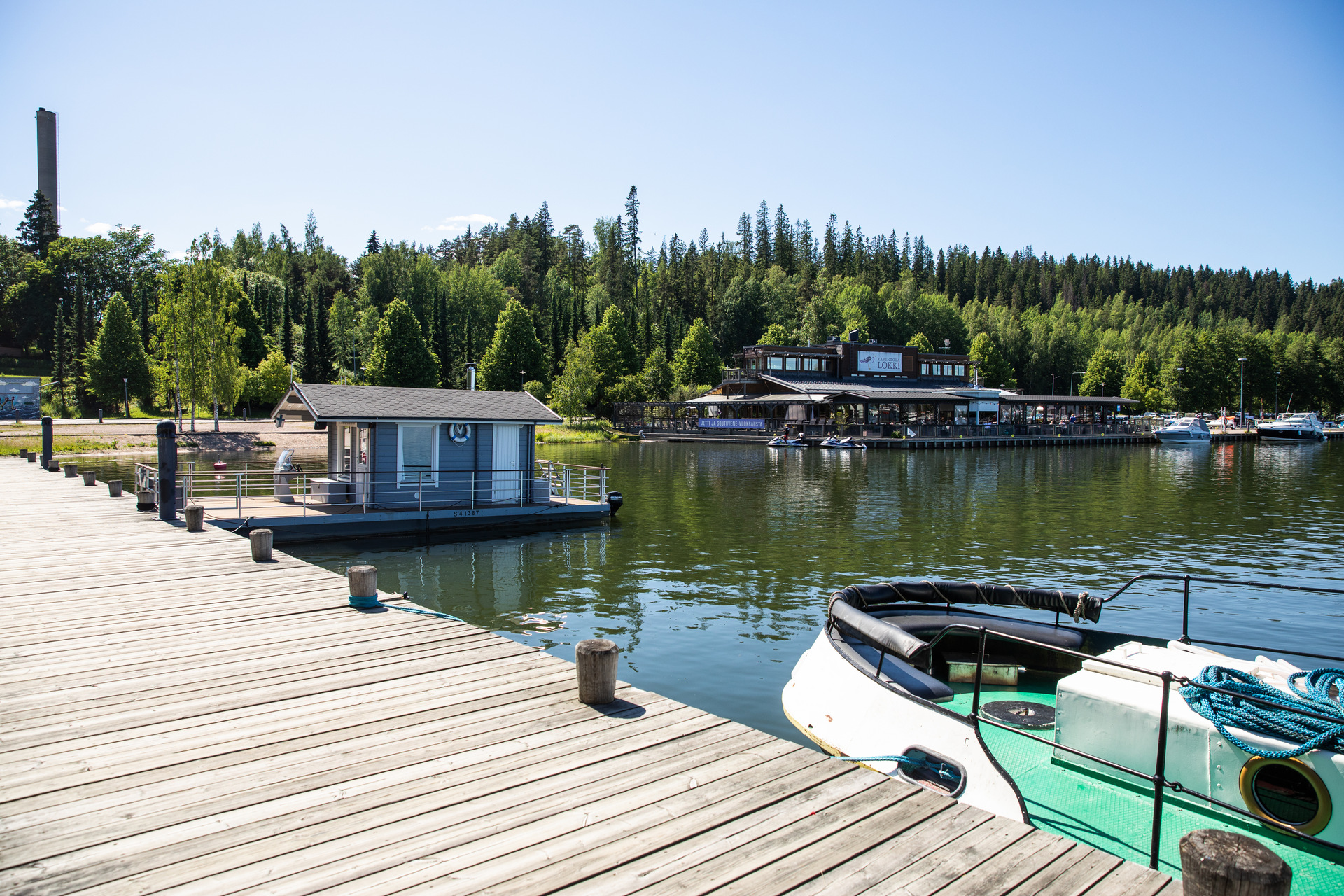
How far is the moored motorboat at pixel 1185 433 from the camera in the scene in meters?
80.0

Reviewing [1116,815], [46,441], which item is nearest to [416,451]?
[1116,815]

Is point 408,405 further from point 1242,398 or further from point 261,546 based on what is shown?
point 1242,398

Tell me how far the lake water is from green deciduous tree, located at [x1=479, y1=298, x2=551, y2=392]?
48979mm

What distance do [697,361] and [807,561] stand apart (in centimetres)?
7096

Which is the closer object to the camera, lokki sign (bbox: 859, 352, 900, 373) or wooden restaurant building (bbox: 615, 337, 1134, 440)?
wooden restaurant building (bbox: 615, 337, 1134, 440)

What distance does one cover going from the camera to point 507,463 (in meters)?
22.2

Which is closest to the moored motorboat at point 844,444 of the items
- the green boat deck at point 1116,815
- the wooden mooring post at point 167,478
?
the wooden mooring post at point 167,478

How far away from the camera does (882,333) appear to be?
118 meters

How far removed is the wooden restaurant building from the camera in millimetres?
70875

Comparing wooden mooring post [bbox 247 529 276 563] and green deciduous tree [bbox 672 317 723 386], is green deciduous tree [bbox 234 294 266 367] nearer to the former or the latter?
green deciduous tree [bbox 672 317 723 386]

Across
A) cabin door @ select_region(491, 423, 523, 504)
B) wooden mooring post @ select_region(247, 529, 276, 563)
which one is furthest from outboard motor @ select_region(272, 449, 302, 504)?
wooden mooring post @ select_region(247, 529, 276, 563)

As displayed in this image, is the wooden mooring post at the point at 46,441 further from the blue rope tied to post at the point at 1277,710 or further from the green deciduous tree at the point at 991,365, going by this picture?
the green deciduous tree at the point at 991,365

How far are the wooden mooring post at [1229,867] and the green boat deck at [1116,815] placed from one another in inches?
97.5

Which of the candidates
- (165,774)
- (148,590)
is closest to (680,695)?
(165,774)
